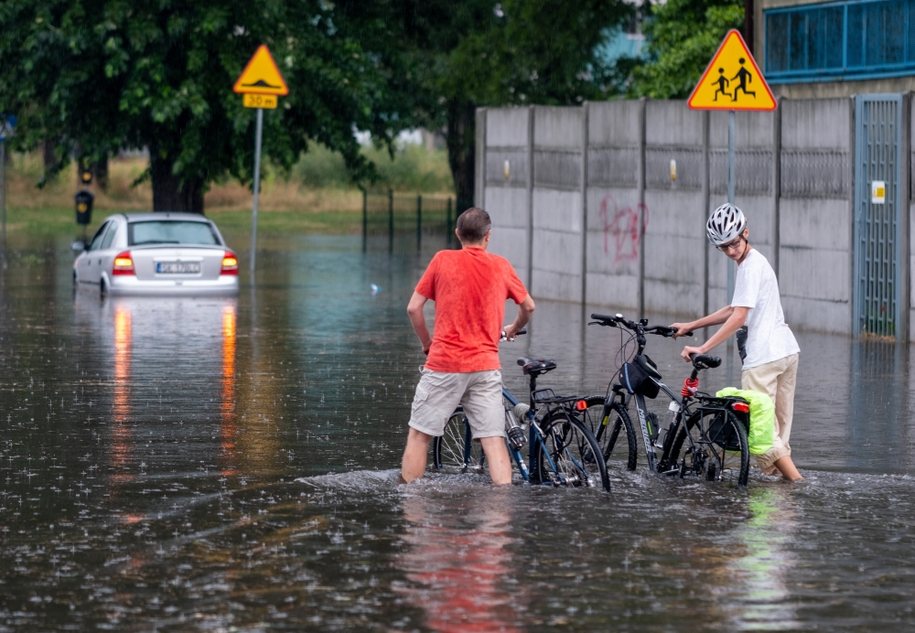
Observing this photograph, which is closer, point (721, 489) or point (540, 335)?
point (721, 489)

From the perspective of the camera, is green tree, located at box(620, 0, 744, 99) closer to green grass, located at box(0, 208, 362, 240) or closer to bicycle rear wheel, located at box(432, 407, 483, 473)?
green grass, located at box(0, 208, 362, 240)

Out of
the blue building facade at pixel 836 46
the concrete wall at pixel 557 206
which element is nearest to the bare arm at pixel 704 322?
the concrete wall at pixel 557 206

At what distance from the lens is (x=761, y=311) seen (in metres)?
9.50

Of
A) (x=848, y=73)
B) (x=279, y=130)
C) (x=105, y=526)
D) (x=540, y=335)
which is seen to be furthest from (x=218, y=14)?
(x=105, y=526)

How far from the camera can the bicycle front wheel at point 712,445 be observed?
355 inches

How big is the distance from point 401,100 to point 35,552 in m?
27.0

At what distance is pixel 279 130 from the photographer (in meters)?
29.4

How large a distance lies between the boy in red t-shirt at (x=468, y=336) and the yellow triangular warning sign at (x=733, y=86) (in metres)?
7.08

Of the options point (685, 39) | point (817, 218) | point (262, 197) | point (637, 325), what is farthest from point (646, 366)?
point (262, 197)

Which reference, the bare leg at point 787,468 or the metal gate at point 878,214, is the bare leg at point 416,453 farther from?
the metal gate at point 878,214

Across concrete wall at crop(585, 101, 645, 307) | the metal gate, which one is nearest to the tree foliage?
concrete wall at crop(585, 101, 645, 307)

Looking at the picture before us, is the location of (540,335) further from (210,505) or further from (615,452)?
(210,505)

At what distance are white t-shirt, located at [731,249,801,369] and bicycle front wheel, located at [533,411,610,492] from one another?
1172 mm

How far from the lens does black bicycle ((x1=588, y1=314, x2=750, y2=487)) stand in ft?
29.8
